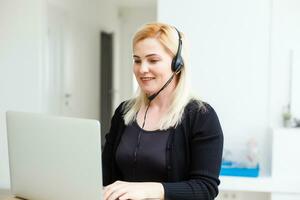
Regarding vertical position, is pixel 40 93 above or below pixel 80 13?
below

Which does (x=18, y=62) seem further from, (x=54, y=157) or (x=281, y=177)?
(x=54, y=157)

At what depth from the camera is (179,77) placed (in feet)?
3.81

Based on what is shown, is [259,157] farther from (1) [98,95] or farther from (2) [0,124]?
(1) [98,95]

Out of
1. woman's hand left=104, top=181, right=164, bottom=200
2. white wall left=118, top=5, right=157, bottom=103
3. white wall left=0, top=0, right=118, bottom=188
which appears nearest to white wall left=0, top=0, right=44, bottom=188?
white wall left=0, top=0, right=118, bottom=188

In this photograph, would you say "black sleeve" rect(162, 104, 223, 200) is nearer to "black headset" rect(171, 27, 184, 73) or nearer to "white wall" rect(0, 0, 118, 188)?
"black headset" rect(171, 27, 184, 73)

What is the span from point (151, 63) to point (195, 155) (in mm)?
307

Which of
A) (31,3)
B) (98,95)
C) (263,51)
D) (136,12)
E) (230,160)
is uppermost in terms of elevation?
(136,12)

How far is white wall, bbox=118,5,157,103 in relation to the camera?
664 cm

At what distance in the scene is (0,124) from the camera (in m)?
3.47

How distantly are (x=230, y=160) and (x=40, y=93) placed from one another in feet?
6.25

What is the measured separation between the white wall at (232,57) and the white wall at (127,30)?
3.79 metres

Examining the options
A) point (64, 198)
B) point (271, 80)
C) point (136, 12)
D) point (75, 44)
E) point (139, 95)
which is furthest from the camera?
point (136, 12)

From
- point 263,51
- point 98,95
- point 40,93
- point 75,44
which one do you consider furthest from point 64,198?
point 98,95

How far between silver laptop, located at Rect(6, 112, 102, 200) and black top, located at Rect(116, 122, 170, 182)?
1.04 ft
